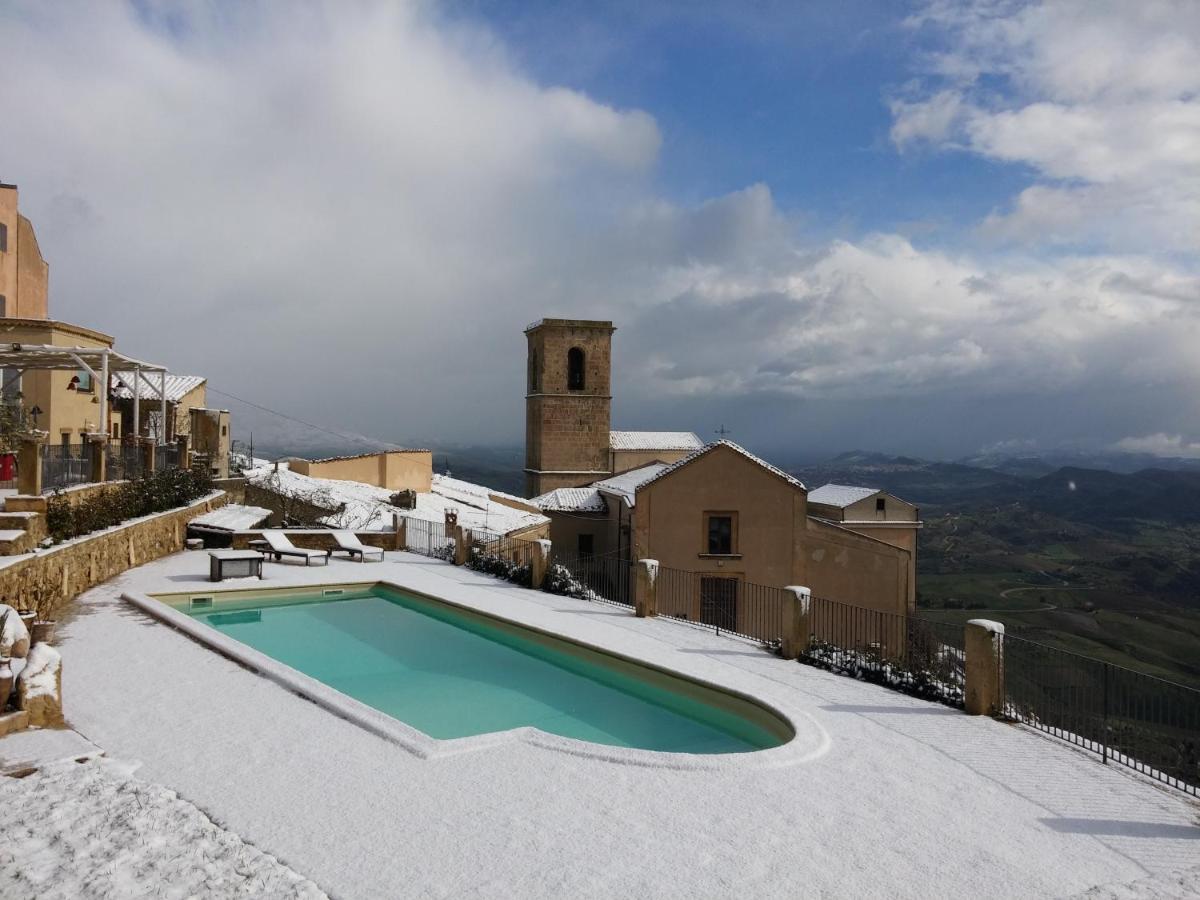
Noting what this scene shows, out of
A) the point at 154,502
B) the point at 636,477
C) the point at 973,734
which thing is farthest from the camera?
the point at 636,477

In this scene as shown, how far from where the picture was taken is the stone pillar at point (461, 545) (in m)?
19.3

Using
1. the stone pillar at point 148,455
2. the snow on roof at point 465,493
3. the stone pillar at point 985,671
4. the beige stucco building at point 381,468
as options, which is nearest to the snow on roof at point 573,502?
the snow on roof at point 465,493

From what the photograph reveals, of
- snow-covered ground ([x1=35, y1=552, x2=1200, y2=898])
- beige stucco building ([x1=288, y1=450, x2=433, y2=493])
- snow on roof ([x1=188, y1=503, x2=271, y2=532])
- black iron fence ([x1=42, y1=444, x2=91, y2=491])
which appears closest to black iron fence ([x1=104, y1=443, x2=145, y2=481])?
black iron fence ([x1=42, y1=444, x2=91, y2=491])

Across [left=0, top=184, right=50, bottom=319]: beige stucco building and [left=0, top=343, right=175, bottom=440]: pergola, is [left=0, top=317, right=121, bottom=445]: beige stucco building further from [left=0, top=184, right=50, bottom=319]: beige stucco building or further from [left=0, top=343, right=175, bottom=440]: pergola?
[left=0, top=184, right=50, bottom=319]: beige stucco building

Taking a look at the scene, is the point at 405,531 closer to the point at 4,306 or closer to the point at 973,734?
the point at 973,734

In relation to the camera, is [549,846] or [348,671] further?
[348,671]

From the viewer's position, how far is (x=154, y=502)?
696 inches

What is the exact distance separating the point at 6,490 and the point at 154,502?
3.68m

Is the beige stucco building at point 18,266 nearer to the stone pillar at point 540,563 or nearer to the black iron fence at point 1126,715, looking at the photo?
the stone pillar at point 540,563

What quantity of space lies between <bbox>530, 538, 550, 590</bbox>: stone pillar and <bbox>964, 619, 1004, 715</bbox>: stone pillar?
9.16 metres

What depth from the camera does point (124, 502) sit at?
625 inches

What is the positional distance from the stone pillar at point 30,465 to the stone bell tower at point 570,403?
100 feet

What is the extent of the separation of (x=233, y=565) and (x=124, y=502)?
2.64 metres

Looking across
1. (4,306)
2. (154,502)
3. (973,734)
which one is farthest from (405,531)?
(4,306)
